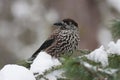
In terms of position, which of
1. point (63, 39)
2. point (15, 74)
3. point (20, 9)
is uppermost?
point (20, 9)

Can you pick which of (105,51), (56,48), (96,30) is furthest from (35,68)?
(96,30)

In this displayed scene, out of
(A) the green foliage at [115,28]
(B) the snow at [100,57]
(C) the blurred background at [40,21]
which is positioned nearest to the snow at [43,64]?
(B) the snow at [100,57]

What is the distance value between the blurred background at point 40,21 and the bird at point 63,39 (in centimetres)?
627

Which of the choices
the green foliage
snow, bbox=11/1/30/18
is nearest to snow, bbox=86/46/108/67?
the green foliage

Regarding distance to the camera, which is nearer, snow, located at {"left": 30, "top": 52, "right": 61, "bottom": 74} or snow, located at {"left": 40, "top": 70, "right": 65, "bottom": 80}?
snow, located at {"left": 40, "top": 70, "right": 65, "bottom": 80}

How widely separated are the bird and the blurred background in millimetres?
6267

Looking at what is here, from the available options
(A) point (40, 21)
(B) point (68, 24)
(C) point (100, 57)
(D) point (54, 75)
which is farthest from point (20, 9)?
(C) point (100, 57)

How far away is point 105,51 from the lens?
260cm

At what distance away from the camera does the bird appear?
497 centimetres

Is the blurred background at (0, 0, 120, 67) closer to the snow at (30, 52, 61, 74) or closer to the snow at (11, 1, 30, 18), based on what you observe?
the snow at (11, 1, 30, 18)

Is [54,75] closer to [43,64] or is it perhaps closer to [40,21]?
[43,64]

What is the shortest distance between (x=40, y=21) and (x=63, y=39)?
11.7 metres

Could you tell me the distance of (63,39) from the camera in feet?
16.7

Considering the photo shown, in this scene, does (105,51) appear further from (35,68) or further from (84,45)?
(84,45)
